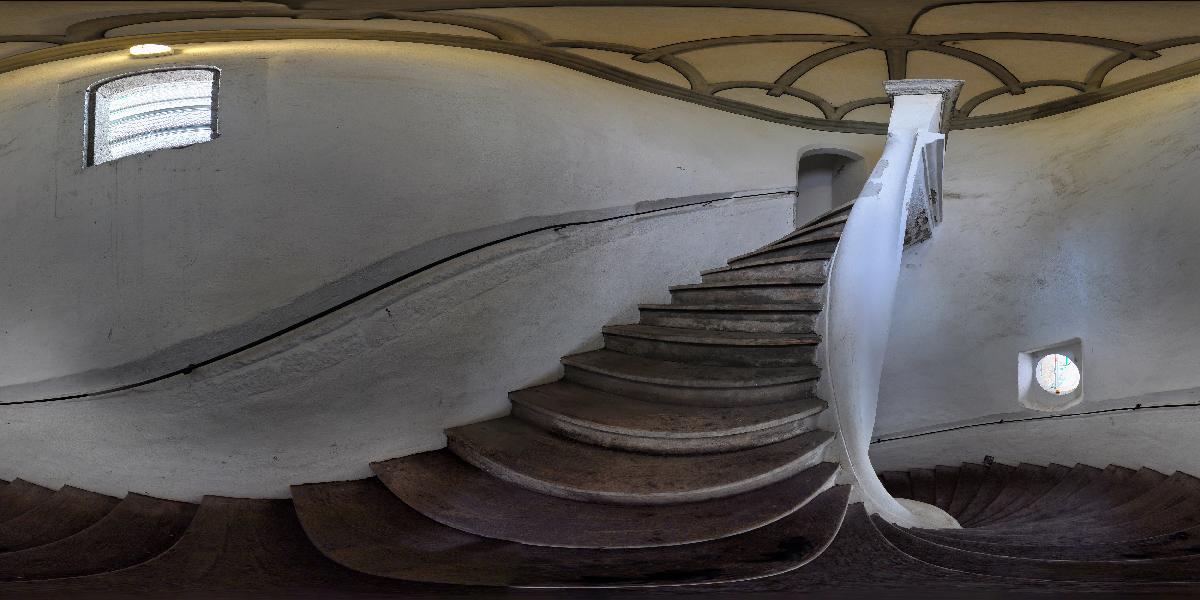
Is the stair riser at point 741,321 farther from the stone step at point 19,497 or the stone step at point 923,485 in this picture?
the stone step at point 19,497

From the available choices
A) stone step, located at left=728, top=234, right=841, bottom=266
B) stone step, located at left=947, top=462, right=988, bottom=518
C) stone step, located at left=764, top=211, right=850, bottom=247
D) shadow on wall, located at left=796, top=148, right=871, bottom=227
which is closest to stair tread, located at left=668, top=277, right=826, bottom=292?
stone step, located at left=728, top=234, right=841, bottom=266

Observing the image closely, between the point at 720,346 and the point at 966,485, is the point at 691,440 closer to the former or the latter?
the point at 720,346

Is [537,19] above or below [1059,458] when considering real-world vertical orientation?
above

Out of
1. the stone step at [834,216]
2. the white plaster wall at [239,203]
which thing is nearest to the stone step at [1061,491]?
the stone step at [834,216]

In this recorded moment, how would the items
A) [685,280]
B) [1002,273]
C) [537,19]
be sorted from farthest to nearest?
[1002,273], [685,280], [537,19]

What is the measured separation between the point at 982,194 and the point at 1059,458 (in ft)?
7.53

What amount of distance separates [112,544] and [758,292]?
3236mm

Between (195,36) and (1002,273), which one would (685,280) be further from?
(195,36)

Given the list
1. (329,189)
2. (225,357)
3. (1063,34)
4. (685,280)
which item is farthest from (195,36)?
(1063,34)

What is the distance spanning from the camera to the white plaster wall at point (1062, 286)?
17.0 feet

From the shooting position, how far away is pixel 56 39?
11.6 feet

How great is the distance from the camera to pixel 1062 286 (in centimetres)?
586

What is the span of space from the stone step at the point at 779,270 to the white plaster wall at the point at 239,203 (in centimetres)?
139

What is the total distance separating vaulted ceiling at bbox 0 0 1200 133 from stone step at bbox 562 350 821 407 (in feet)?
6.17
